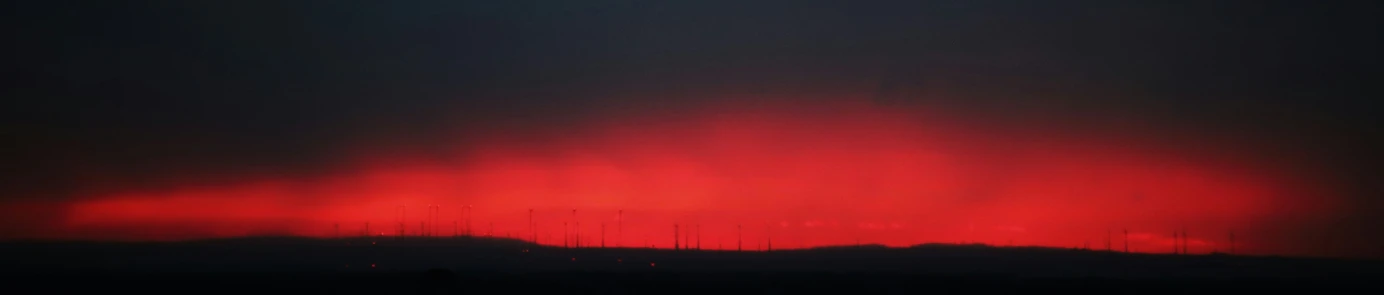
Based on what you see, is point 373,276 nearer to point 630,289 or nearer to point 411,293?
point 411,293

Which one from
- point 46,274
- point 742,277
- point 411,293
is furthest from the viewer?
point 46,274

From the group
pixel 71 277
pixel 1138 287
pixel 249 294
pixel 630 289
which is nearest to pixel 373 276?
pixel 249 294

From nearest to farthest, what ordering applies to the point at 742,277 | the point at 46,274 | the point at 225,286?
the point at 225,286 → the point at 742,277 → the point at 46,274

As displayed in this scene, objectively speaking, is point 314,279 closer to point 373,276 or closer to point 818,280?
point 373,276

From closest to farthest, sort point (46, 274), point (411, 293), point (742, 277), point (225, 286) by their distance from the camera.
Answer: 1. point (411, 293)
2. point (225, 286)
3. point (742, 277)
4. point (46, 274)

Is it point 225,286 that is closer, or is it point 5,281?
point 225,286

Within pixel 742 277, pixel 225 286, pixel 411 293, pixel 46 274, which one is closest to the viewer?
pixel 411 293

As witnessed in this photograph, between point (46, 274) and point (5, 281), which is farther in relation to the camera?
point (46, 274)

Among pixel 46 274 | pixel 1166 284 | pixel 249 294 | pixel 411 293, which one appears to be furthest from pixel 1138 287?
pixel 46 274
